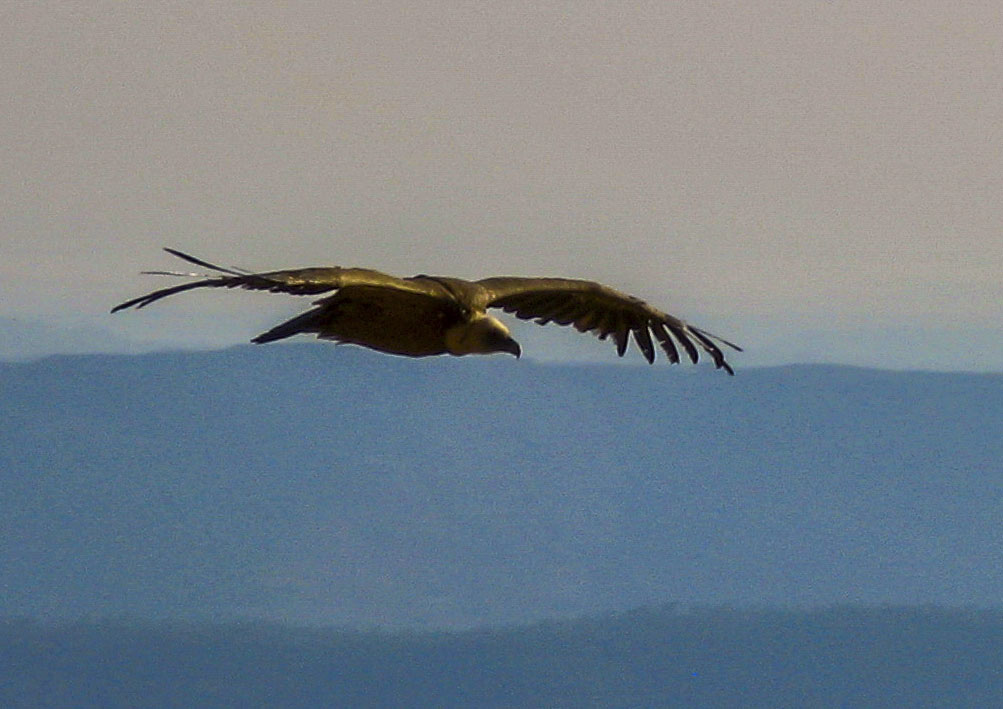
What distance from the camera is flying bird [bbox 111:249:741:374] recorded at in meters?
5.28

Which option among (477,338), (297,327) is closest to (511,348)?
(477,338)

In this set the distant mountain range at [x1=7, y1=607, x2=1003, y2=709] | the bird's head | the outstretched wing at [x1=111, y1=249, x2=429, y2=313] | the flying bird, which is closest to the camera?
the outstretched wing at [x1=111, y1=249, x2=429, y2=313]

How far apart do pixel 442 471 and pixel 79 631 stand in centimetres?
810

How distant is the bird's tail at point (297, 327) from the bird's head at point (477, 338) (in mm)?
447

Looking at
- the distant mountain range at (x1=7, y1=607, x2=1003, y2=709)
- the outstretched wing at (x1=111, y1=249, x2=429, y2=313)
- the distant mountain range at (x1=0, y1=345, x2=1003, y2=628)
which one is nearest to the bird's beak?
the outstretched wing at (x1=111, y1=249, x2=429, y2=313)

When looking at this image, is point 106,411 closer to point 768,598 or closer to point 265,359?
point 265,359

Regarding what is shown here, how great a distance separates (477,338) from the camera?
5840mm

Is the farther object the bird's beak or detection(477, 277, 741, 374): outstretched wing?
detection(477, 277, 741, 374): outstretched wing

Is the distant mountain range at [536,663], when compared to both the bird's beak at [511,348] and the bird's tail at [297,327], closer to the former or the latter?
the bird's tail at [297,327]

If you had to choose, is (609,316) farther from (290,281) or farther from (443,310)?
(290,281)

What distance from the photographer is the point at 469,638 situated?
3422cm

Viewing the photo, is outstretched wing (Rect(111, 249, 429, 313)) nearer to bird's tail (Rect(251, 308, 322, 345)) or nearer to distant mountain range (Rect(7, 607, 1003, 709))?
bird's tail (Rect(251, 308, 322, 345))

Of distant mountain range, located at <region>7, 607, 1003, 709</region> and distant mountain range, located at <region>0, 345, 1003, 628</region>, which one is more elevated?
distant mountain range, located at <region>0, 345, 1003, 628</region>

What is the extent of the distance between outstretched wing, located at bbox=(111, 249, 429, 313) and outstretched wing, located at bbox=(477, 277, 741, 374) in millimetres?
985
